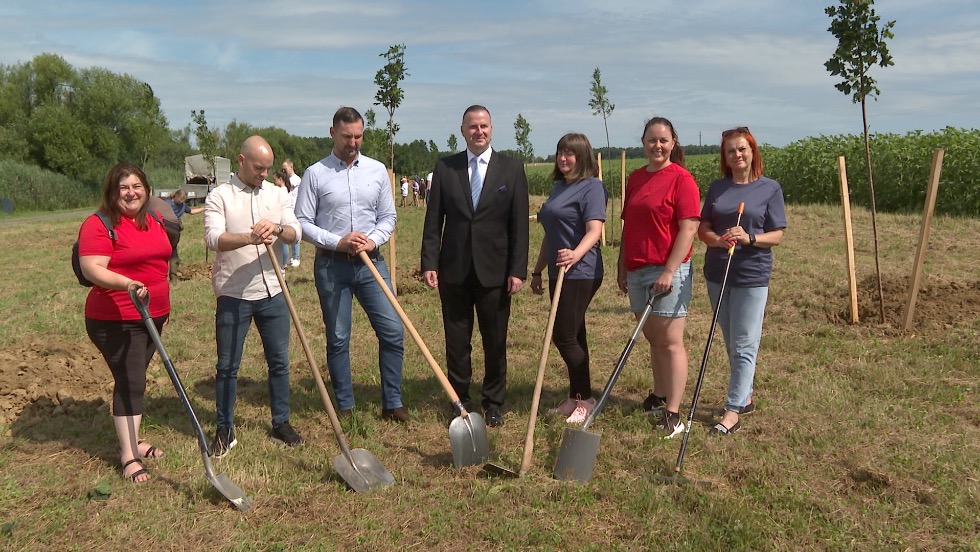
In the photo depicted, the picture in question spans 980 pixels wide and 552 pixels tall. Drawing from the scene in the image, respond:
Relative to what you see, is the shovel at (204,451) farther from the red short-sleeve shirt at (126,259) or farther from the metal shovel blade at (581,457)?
the metal shovel blade at (581,457)

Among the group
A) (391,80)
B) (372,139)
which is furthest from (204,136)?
(391,80)

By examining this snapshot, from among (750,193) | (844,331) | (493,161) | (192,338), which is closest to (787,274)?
(844,331)

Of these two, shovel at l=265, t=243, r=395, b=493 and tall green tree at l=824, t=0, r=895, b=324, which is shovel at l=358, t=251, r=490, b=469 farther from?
tall green tree at l=824, t=0, r=895, b=324

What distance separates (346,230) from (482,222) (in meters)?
0.94

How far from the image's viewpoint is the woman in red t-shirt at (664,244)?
179 inches

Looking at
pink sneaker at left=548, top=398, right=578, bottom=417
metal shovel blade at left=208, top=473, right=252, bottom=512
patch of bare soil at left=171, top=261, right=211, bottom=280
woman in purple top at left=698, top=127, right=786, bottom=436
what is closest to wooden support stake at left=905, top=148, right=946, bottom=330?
woman in purple top at left=698, top=127, right=786, bottom=436

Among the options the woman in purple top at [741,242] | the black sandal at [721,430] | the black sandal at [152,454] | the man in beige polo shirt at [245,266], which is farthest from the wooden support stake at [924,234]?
the black sandal at [152,454]

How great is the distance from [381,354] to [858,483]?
3206 mm

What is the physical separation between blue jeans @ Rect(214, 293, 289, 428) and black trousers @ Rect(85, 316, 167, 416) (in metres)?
0.40

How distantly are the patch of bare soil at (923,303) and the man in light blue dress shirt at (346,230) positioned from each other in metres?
5.42

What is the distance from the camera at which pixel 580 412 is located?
17.2 feet

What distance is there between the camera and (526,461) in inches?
168

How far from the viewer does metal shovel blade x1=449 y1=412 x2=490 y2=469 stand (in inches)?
171

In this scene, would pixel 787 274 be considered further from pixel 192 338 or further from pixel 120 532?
pixel 120 532
